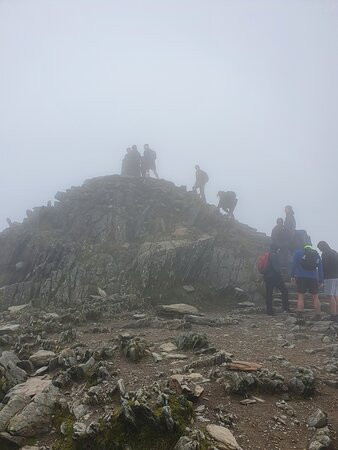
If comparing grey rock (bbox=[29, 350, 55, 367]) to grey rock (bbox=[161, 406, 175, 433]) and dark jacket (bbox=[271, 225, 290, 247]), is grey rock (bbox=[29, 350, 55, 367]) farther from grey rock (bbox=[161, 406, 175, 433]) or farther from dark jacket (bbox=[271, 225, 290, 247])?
dark jacket (bbox=[271, 225, 290, 247])

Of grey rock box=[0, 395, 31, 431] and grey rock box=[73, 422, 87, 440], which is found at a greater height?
grey rock box=[73, 422, 87, 440]

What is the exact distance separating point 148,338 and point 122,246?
12.3 metres

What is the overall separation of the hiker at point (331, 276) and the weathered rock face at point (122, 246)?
19.4ft

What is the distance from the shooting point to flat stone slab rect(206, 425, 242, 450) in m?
5.81

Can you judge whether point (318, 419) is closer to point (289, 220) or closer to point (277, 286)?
point (277, 286)

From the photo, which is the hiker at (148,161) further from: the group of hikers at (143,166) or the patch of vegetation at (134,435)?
the patch of vegetation at (134,435)

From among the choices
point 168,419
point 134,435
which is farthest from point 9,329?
point 168,419

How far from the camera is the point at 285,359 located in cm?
981

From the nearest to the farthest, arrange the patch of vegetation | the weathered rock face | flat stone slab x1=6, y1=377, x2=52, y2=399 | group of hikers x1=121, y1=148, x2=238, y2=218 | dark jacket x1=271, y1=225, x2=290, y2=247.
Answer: the patch of vegetation < flat stone slab x1=6, y1=377, x2=52, y2=399 < the weathered rock face < dark jacket x1=271, y1=225, x2=290, y2=247 < group of hikers x1=121, y1=148, x2=238, y2=218

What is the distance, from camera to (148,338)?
42.7 feet

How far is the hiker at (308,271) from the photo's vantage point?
16.0m

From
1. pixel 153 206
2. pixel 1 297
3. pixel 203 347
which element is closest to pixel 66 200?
pixel 153 206

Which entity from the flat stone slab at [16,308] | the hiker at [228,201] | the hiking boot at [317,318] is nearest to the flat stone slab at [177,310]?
the hiking boot at [317,318]

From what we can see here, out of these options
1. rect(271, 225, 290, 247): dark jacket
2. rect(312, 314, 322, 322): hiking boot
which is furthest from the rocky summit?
rect(271, 225, 290, 247): dark jacket
